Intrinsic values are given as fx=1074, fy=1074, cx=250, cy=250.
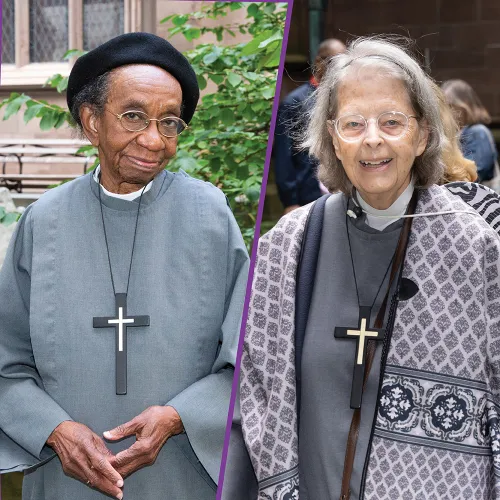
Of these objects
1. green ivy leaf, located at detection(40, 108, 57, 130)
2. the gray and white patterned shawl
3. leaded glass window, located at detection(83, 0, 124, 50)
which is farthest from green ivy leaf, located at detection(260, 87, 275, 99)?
the gray and white patterned shawl

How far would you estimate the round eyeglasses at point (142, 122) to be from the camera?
287cm

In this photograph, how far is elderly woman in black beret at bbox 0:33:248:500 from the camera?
2.87m

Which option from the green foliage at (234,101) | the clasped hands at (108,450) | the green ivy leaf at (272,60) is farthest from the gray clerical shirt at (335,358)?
the green ivy leaf at (272,60)

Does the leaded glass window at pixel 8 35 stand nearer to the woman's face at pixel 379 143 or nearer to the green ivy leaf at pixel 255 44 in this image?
the green ivy leaf at pixel 255 44

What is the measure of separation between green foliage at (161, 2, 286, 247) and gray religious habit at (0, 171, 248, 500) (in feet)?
2.21

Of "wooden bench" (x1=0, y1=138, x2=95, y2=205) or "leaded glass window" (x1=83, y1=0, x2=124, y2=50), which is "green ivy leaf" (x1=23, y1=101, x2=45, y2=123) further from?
"leaded glass window" (x1=83, y1=0, x2=124, y2=50)

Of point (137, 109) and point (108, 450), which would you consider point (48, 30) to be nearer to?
point (137, 109)

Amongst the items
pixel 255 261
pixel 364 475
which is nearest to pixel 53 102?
pixel 255 261

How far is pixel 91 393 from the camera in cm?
293

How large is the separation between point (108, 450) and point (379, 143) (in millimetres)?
1085

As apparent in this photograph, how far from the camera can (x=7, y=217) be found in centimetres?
343

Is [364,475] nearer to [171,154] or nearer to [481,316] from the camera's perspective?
[481,316]

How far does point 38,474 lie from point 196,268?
29.4 inches

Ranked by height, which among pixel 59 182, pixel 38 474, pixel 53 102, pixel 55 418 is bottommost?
pixel 38 474
